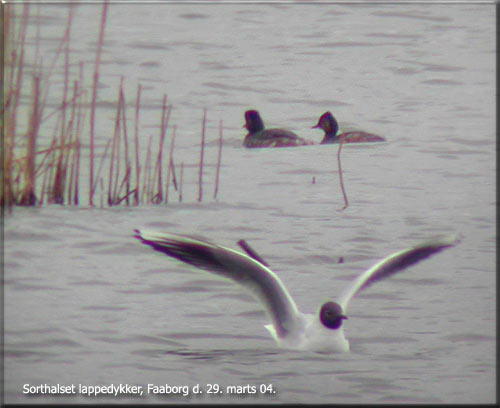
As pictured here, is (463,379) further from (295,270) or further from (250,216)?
(250,216)

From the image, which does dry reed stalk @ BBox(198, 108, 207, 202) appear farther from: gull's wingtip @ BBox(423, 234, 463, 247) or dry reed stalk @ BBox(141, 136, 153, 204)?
gull's wingtip @ BBox(423, 234, 463, 247)

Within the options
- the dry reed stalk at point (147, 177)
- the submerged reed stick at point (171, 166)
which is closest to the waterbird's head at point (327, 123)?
the submerged reed stick at point (171, 166)

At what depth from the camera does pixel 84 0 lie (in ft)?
12.7

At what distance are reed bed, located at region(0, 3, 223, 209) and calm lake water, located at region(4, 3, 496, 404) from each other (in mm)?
38

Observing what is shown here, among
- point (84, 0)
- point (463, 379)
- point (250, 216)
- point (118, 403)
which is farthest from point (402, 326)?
point (84, 0)

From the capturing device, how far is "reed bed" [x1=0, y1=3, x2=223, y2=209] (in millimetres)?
3783

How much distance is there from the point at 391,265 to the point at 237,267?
1.66 ft

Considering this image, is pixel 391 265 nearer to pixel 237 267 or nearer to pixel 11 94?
pixel 237 267

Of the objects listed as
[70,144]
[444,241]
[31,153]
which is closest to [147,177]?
[70,144]

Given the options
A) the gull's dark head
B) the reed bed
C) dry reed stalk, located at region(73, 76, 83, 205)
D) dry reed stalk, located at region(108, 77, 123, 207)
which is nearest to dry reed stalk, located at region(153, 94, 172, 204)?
the reed bed

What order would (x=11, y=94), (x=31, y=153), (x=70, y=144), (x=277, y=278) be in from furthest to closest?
1. (x=70, y=144)
2. (x=31, y=153)
3. (x=11, y=94)
4. (x=277, y=278)

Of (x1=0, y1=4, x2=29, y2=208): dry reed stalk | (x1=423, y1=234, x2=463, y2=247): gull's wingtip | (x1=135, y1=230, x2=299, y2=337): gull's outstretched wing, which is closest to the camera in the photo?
(x1=135, y1=230, x2=299, y2=337): gull's outstretched wing

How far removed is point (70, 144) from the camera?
3994 millimetres

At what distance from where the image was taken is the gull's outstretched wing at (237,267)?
3455mm
